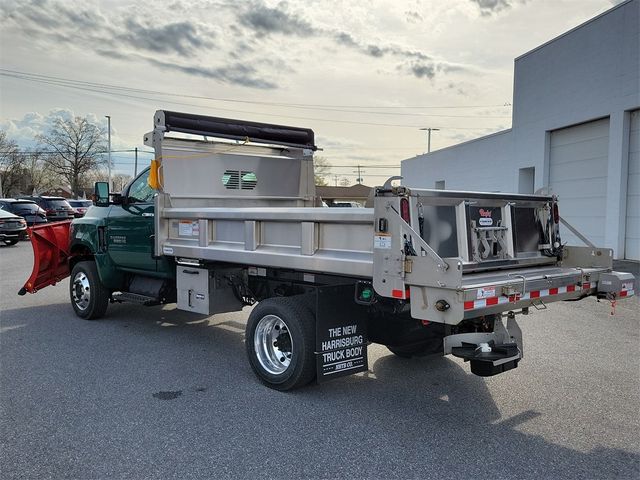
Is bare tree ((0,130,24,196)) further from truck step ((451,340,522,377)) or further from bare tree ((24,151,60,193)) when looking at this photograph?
truck step ((451,340,522,377))

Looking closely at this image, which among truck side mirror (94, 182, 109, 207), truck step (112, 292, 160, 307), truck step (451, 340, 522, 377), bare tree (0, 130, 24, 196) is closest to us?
truck step (451, 340, 522, 377)

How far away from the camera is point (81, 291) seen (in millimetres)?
8109

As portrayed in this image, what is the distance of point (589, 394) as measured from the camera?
4.92 metres

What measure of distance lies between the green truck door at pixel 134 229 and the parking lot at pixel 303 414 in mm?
1026

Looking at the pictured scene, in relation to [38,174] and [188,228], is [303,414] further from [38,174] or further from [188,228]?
[38,174]

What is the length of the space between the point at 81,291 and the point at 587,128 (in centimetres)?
1467

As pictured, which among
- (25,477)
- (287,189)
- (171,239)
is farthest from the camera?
(287,189)

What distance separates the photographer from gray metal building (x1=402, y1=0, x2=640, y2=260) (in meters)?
14.2

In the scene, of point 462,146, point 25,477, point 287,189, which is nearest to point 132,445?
point 25,477

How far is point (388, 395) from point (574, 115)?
14410mm

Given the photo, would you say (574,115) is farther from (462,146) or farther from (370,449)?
(370,449)

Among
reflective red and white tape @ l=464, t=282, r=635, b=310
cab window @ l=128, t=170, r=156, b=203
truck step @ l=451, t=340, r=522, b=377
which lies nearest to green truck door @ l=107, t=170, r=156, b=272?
cab window @ l=128, t=170, r=156, b=203

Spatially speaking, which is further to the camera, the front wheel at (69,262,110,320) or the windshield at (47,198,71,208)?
the windshield at (47,198,71,208)

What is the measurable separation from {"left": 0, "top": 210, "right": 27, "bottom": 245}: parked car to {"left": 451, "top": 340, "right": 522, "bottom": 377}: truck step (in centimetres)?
2086
